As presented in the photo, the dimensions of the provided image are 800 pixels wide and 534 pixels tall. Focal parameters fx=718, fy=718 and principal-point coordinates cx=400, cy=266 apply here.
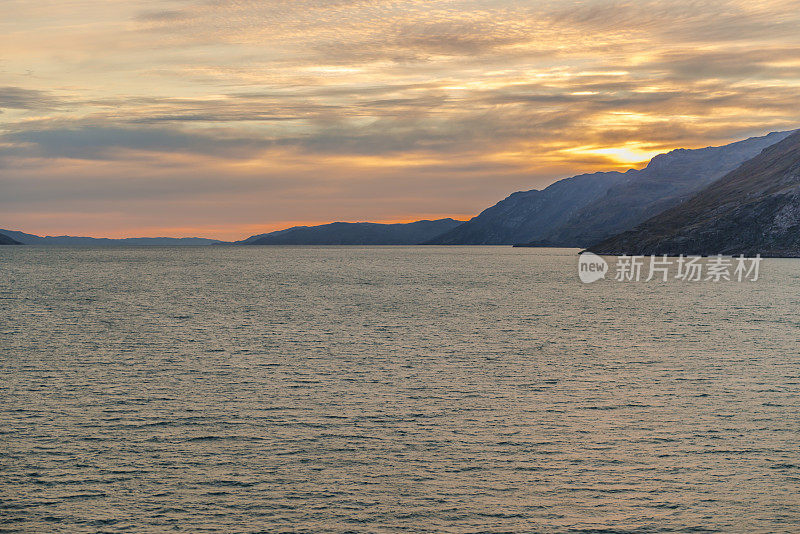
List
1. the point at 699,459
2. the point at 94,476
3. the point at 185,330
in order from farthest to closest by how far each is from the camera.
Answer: the point at 185,330 → the point at 699,459 → the point at 94,476

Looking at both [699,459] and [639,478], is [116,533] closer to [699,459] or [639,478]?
[639,478]

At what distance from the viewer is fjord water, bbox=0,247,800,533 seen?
24.0 m

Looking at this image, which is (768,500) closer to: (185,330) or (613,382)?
(613,382)

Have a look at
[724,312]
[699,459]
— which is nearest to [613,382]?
[699,459]

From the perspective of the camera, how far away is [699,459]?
29.7 m

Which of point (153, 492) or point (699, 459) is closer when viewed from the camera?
point (153, 492)

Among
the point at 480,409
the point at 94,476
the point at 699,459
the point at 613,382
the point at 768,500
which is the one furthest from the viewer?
the point at 613,382

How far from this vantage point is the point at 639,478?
27.3 m

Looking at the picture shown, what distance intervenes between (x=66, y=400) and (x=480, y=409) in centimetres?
2320

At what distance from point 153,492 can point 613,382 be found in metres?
31.0

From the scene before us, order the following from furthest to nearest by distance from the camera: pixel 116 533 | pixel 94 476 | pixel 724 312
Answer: pixel 724 312 → pixel 94 476 → pixel 116 533

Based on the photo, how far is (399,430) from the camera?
34.1 metres

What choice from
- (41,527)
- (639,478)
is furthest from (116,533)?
(639,478)

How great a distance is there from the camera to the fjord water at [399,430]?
78.6 feet
